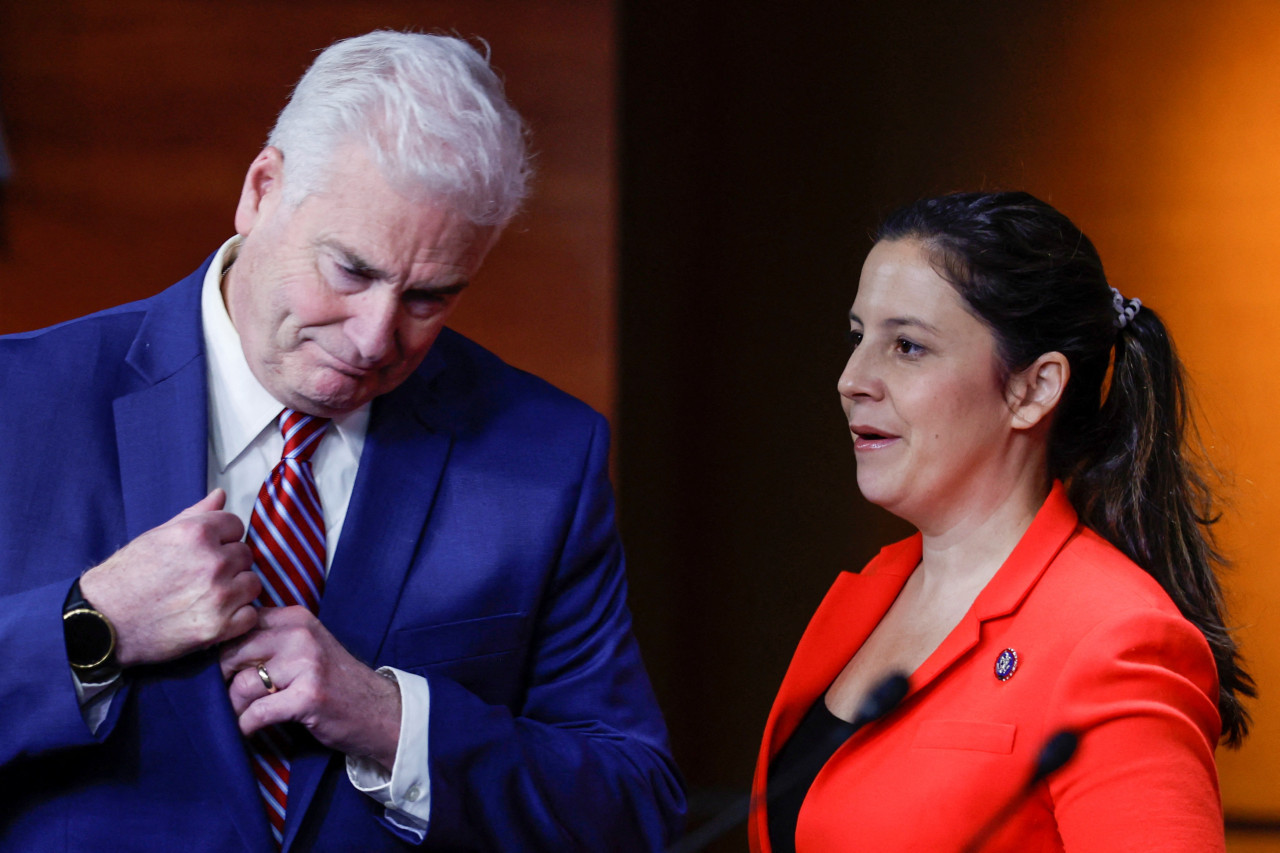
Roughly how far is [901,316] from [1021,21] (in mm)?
1107

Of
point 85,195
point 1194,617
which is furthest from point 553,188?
point 1194,617

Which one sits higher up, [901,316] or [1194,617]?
[901,316]

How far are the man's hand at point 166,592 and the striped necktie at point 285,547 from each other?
0.13 m

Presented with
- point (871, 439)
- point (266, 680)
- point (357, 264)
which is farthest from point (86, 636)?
point (871, 439)

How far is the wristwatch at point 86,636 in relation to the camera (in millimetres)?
1138

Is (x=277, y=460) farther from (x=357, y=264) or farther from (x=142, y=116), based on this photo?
(x=142, y=116)

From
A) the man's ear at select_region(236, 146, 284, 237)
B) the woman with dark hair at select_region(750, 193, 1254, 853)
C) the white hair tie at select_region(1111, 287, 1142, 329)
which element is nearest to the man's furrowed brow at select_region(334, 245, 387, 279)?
the man's ear at select_region(236, 146, 284, 237)

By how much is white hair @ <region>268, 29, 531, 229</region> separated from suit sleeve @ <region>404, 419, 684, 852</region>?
39 centimetres

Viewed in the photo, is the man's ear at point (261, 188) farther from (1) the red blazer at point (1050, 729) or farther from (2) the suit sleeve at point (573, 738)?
(1) the red blazer at point (1050, 729)

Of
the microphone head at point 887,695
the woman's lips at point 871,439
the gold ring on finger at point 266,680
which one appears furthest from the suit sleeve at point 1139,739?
the gold ring on finger at point 266,680

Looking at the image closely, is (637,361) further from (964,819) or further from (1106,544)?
(964,819)

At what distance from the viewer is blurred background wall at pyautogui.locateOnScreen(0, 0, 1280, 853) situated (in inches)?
74.7

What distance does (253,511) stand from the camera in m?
1.33

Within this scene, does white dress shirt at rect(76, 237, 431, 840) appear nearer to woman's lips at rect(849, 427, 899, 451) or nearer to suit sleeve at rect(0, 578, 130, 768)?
suit sleeve at rect(0, 578, 130, 768)
